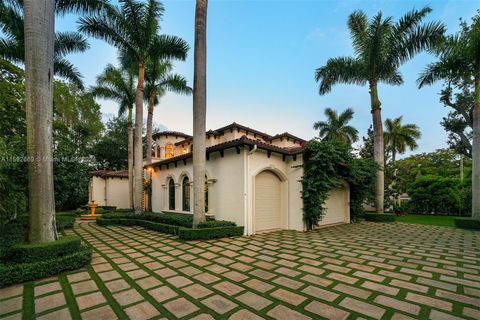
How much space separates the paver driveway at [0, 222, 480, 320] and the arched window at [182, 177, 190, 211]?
16.0ft

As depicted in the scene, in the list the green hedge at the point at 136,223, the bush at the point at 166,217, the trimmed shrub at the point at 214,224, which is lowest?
the green hedge at the point at 136,223

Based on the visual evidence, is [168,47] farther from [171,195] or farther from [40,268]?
[40,268]

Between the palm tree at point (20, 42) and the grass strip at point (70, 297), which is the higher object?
the palm tree at point (20, 42)

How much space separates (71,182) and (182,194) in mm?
4849

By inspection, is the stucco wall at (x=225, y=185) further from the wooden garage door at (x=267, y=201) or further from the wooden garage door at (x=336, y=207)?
the wooden garage door at (x=336, y=207)

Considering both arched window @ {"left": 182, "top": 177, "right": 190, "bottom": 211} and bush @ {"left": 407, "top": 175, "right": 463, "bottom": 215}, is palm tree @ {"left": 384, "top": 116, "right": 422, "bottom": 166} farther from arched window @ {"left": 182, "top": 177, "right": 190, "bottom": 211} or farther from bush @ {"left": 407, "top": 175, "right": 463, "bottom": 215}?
arched window @ {"left": 182, "top": 177, "right": 190, "bottom": 211}

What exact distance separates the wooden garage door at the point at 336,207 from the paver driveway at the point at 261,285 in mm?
4404

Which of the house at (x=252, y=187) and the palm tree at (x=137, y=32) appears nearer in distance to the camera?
the house at (x=252, y=187)

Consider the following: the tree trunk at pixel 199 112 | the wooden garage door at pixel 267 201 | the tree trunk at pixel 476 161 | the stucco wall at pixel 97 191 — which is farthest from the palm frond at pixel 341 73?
the stucco wall at pixel 97 191

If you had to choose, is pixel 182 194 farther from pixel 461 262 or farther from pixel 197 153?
pixel 461 262

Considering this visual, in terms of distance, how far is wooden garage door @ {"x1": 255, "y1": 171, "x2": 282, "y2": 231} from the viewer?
895cm

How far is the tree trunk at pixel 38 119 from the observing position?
4523 mm

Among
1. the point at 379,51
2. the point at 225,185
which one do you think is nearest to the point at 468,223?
the point at 379,51

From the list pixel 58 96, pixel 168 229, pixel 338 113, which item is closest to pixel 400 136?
pixel 338 113
